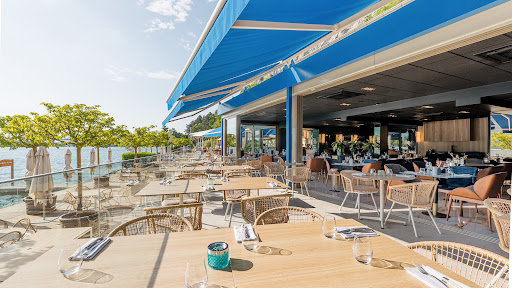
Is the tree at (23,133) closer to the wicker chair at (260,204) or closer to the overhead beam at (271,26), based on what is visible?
the wicker chair at (260,204)

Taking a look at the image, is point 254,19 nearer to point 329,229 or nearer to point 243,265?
point 329,229

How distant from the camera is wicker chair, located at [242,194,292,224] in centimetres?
287

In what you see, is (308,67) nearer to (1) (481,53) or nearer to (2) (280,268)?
(1) (481,53)

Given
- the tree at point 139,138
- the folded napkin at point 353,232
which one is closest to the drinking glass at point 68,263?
the folded napkin at point 353,232

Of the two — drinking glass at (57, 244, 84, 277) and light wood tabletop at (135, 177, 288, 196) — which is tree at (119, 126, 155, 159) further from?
drinking glass at (57, 244, 84, 277)

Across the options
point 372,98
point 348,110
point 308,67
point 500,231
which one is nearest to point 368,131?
point 348,110

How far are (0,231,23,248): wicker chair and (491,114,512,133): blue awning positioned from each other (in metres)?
18.5

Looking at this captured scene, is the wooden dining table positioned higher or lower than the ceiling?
lower

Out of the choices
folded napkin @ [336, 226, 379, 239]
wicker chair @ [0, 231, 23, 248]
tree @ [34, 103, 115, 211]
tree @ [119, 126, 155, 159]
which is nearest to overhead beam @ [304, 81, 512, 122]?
folded napkin @ [336, 226, 379, 239]

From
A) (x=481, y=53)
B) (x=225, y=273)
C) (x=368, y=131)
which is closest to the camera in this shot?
(x=225, y=273)

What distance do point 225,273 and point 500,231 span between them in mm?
2858

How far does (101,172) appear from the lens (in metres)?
3.99

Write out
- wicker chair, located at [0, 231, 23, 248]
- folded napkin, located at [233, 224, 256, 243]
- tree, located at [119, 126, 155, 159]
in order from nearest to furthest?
folded napkin, located at [233, 224, 256, 243], wicker chair, located at [0, 231, 23, 248], tree, located at [119, 126, 155, 159]

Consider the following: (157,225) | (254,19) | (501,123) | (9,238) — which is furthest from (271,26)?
(501,123)
